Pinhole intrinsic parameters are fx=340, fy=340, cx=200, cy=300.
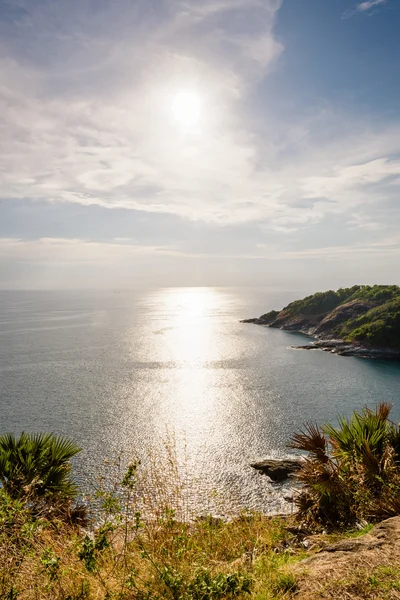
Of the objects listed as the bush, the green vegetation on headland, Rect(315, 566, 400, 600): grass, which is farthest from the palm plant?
Rect(315, 566, 400, 600): grass

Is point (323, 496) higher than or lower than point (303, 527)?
higher

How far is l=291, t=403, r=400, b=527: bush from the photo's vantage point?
8.20 meters

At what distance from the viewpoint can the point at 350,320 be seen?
94250 mm

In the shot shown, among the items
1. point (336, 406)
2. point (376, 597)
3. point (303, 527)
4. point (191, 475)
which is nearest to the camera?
point (376, 597)

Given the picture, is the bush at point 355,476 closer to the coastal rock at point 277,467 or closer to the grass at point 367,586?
the grass at point 367,586

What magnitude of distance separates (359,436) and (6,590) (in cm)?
841

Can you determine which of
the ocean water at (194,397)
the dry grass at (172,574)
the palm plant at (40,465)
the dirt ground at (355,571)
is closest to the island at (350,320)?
the ocean water at (194,397)

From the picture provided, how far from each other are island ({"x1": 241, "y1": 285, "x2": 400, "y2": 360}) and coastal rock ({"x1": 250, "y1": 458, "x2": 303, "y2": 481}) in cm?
5333

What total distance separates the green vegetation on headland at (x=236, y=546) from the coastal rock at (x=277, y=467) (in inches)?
721

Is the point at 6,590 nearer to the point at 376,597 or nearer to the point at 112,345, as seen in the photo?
the point at 376,597

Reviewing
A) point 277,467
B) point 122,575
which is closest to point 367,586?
point 122,575

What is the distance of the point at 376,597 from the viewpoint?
171 inches

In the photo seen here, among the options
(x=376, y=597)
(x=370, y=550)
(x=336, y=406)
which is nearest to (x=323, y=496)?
(x=370, y=550)

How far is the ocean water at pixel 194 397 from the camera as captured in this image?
30.0m
